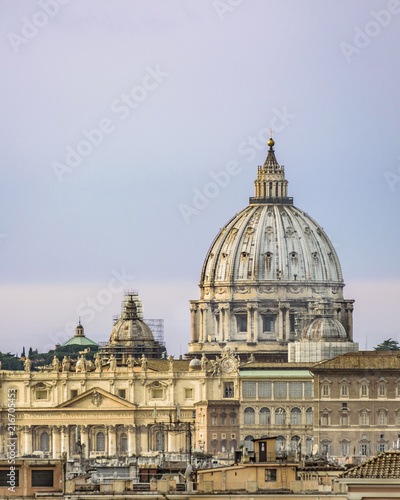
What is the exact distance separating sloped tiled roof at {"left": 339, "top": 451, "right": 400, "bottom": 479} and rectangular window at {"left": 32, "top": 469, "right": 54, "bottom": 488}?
1101 cm

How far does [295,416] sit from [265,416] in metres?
2.61

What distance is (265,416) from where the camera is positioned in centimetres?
19912

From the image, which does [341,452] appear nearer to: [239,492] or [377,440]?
[377,440]

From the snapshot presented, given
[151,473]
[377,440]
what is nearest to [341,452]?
[377,440]

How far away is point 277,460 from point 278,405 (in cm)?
11834

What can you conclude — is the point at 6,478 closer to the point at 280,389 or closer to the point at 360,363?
the point at 360,363

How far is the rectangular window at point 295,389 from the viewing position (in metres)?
199

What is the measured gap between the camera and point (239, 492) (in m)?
75.1

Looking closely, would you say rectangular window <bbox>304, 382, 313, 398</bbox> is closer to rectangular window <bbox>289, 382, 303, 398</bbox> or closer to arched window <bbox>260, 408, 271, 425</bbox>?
rectangular window <bbox>289, 382, 303, 398</bbox>

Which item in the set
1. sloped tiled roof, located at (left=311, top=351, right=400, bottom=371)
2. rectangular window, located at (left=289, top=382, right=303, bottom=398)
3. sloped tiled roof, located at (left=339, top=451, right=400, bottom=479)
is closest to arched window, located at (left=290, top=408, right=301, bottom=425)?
rectangular window, located at (left=289, top=382, right=303, bottom=398)

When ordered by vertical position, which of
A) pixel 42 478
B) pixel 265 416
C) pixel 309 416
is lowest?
pixel 42 478

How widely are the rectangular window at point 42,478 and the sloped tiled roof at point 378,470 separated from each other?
1101cm

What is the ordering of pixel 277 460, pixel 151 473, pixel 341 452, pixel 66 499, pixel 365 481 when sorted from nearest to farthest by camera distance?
pixel 365 481 → pixel 66 499 → pixel 277 460 → pixel 151 473 → pixel 341 452

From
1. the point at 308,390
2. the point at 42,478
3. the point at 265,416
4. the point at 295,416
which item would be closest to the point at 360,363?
the point at 308,390
